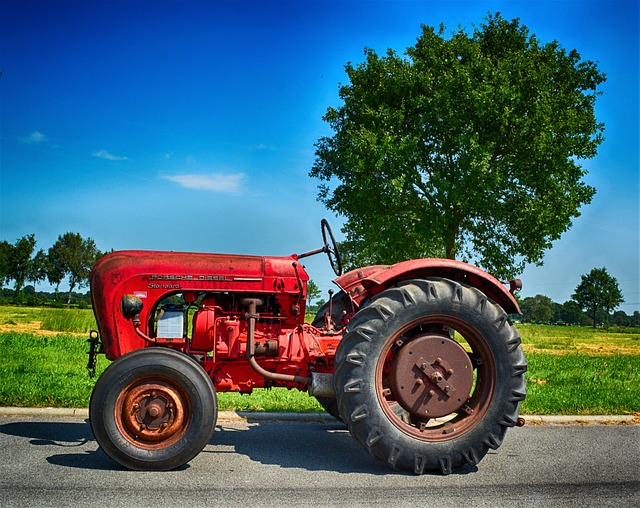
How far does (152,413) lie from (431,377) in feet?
7.61

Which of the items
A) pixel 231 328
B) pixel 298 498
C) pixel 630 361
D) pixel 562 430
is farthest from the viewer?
pixel 630 361

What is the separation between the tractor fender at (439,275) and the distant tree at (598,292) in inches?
3377

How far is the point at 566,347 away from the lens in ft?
76.5

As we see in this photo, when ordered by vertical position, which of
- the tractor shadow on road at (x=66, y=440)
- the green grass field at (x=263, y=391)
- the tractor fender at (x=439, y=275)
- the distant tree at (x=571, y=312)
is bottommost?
the tractor shadow on road at (x=66, y=440)

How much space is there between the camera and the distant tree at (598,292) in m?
85.8

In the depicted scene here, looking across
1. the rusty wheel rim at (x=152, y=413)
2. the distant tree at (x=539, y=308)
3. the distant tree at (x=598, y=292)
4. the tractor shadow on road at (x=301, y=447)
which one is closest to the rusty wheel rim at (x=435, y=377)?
the tractor shadow on road at (x=301, y=447)

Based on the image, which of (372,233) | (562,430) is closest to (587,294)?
(372,233)

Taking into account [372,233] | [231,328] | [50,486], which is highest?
[372,233]

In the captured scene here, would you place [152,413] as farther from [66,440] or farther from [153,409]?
[66,440]

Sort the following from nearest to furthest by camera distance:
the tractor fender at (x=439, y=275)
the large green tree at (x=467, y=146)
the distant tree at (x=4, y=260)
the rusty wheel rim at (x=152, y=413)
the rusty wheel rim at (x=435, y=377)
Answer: the rusty wheel rim at (x=152, y=413) < the rusty wheel rim at (x=435, y=377) < the tractor fender at (x=439, y=275) < the large green tree at (x=467, y=146) < the distant tree at (x=4, y=260)

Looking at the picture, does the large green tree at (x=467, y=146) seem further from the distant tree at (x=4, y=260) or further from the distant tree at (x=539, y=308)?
the distant tree at (x=539, y=308)

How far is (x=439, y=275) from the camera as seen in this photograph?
5.99 m

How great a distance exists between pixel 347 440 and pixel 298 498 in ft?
6.41

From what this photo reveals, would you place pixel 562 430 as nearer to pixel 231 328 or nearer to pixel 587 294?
pixel 231 328
